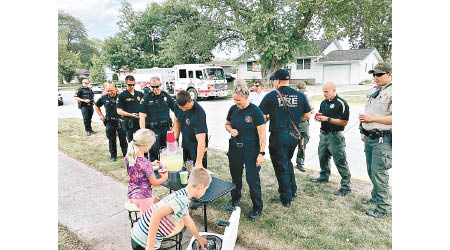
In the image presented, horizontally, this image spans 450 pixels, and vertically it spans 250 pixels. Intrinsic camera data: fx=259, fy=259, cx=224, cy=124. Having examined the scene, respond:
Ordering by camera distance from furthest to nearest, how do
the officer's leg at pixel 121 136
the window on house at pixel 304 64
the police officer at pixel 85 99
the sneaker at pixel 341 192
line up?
the window on house at pixel 304 64 → the police officer at pixel 85 99 → the officer's leg at pixel 121 136 → the sneaker at pixel 341 192

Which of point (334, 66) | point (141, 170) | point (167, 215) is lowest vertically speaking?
point (167, 215)

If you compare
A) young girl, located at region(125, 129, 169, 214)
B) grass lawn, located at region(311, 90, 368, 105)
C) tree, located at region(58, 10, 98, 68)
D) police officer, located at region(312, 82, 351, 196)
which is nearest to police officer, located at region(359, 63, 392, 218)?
police officer, located at region(312, 82, 351, 196)

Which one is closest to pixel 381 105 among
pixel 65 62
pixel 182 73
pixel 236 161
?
pixel 236 161

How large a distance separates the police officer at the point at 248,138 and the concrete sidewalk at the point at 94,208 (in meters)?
0.78

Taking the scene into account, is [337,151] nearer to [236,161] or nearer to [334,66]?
[236,161]

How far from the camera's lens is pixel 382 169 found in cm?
319

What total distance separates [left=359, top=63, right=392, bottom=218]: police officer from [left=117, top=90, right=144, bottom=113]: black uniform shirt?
13.2 ft

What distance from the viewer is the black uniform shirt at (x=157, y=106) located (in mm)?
4562

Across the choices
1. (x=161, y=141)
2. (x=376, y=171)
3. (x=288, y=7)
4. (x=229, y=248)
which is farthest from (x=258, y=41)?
(x=229, y=248)

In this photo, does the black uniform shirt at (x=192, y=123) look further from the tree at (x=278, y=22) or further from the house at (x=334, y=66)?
the house at (x=334, y=66)

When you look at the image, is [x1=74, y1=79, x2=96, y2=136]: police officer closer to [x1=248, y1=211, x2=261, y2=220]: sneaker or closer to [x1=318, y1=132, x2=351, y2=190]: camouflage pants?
[x1=248, y1=211, x2=261, y2=220]: sneaker

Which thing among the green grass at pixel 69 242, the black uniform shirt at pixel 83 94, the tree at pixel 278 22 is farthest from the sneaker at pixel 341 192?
the tree at pixel 278 22

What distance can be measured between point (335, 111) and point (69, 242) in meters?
3.84

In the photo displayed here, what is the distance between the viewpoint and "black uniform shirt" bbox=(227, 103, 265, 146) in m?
3.03
